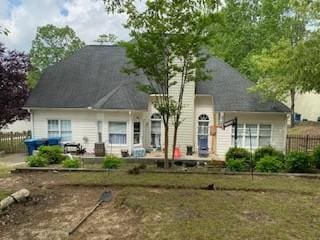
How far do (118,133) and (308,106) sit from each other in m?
28.5

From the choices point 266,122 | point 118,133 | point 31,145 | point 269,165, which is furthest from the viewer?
point 118,133

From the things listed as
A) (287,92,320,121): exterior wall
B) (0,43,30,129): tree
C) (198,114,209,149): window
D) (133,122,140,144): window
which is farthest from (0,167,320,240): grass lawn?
(287,92,320,121): exterior wall

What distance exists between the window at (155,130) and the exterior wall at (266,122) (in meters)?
3.60

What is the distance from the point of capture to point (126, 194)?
28.0ft

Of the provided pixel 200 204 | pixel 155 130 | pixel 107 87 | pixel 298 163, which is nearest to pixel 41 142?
pixel 107 87

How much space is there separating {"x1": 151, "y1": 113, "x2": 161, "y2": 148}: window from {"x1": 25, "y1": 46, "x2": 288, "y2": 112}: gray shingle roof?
1189 mm

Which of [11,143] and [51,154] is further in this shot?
[11,143]

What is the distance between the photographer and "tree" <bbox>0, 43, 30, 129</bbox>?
1852 centimetres

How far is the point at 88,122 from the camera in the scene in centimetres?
1845

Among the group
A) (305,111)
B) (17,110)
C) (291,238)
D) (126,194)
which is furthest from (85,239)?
(305,111)

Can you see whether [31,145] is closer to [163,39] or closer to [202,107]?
[202,107]

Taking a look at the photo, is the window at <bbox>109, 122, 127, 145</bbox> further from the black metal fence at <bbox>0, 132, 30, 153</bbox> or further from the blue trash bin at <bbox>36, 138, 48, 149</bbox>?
the black metal fence at <bbox>0, 132, 30, 153</bbox>

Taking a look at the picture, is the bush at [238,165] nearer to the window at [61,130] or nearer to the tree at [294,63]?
the tree at [294,63]

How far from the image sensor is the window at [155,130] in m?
18.8
